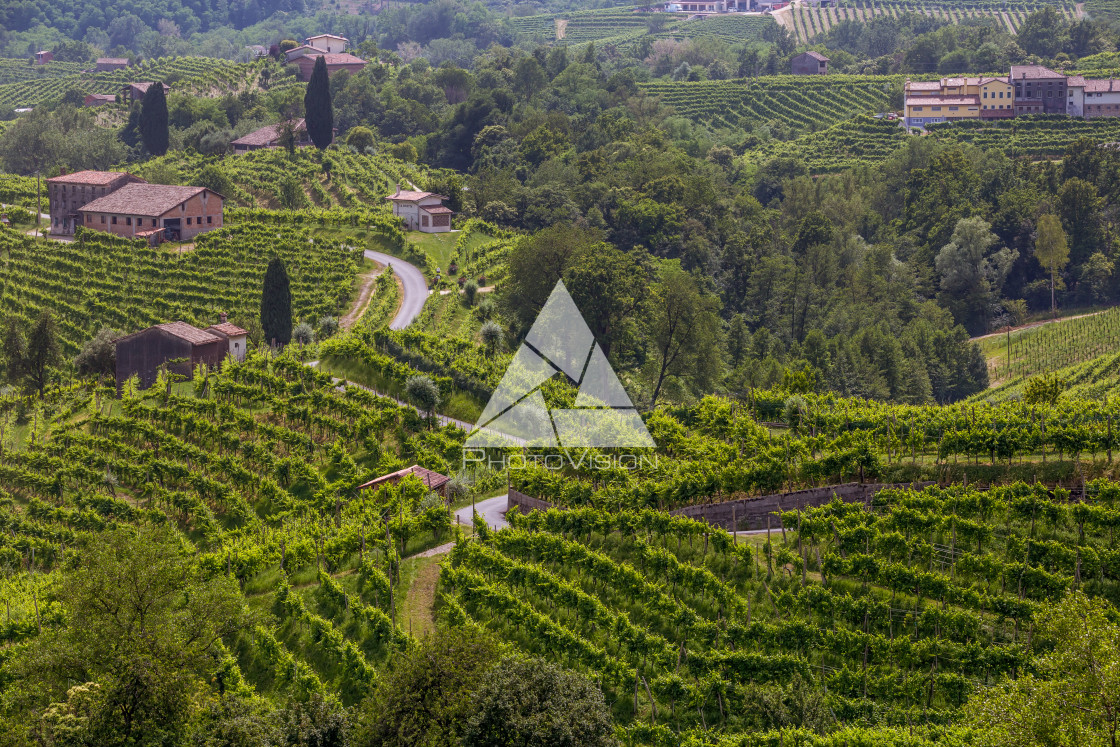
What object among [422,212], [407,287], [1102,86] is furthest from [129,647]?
[1102,86]

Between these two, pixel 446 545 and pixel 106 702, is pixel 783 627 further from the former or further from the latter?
pixel 106 702

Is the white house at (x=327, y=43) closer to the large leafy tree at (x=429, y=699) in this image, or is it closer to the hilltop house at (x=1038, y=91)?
the hilltop house at (x=1038, y=91)

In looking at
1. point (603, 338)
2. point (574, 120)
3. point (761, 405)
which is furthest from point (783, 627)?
point (574, 120)

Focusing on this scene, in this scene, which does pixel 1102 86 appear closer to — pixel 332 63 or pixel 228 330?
pixel 332 63

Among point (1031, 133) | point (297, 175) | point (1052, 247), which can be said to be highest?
point (1031, 133)

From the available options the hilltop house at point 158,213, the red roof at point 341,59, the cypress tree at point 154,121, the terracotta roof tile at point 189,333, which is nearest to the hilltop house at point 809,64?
the red roof at point 341,59

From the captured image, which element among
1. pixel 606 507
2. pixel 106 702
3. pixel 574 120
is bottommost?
pixel 106 702

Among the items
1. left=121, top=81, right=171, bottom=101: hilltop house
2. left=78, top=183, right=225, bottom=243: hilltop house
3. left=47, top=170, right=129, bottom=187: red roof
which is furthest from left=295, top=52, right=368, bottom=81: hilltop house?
left=78, top=183, right=225, bottom=243: hilltop house
